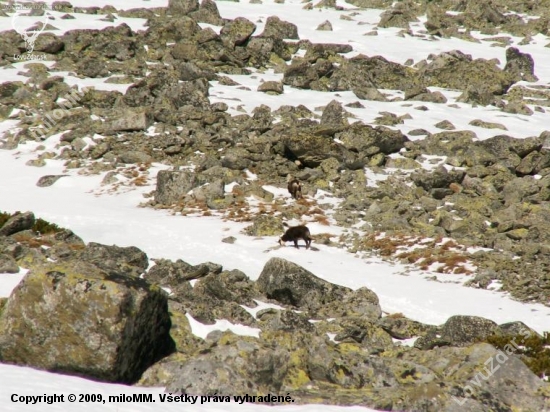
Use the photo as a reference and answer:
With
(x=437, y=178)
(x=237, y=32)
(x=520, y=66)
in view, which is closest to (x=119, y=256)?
(x=437, y=178)

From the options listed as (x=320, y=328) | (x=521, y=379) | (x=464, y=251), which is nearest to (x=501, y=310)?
(x=464, y=251)

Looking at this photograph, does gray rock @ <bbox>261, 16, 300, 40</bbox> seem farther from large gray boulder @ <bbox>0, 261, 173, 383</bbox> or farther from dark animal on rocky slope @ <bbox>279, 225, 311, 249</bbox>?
large gray boulder @ <bbox>0, 261, 173, 383</bbox>

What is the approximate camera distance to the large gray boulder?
11.0 m

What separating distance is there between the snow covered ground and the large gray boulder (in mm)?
395

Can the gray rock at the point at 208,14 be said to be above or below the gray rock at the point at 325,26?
above

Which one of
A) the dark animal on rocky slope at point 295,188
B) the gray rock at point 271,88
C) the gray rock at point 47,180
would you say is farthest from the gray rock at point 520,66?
the gray rock at point 47,180

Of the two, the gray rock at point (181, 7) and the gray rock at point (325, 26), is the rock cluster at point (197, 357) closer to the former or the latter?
the gray rock at point (325, 26)

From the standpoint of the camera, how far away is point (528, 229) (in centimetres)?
2659

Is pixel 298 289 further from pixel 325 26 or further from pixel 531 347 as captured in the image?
pixel 325 26

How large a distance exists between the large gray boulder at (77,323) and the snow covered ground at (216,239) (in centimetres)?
39

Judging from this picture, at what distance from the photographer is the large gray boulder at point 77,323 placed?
11.0 meters

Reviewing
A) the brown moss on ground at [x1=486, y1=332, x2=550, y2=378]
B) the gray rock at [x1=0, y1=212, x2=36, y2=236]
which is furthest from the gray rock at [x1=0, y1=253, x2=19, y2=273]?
the brown moss on ground at [x1=486, y1=332, x2=550, y2=378]

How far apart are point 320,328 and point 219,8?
2326 inches

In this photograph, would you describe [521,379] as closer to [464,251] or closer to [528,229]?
[464,251]
